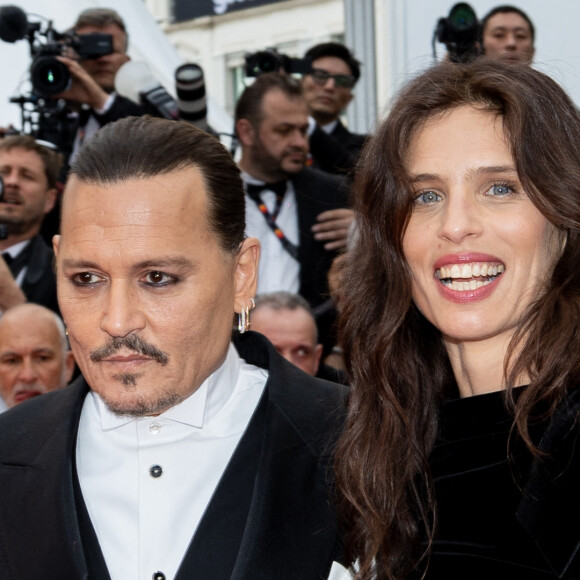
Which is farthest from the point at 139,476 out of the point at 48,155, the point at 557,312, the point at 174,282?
the point at 48,155

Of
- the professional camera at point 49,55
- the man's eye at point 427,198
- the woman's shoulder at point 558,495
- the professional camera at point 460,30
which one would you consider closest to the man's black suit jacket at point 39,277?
the professional camera at point 49,55

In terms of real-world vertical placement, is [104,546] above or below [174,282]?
below

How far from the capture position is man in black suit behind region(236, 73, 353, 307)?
521cm

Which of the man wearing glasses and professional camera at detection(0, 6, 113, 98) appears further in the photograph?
the man wearing glasses

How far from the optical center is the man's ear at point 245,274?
8.32 ft

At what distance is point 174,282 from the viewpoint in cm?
229

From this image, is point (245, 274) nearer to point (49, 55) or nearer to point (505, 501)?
point (505, 501)

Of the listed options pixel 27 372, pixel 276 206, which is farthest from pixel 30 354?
pixel 276 206

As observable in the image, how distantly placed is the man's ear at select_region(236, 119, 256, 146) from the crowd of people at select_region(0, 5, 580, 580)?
9.43 ft

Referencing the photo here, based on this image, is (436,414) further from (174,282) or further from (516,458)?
(174,282)

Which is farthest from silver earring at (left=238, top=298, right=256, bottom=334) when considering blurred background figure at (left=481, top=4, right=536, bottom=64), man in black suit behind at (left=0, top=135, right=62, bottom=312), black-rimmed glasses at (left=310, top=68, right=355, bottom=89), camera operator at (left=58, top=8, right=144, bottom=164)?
black-rimmed glasses at (left=310, top=68, right=355, bottom=89)

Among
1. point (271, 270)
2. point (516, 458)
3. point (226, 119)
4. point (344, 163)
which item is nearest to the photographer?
point (516, 458)

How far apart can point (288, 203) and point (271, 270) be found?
0.33 m

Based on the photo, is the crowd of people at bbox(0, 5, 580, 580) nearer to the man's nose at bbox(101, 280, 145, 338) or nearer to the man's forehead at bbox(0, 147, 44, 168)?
the man's nose at bbox(101, 280, 145, 338)
